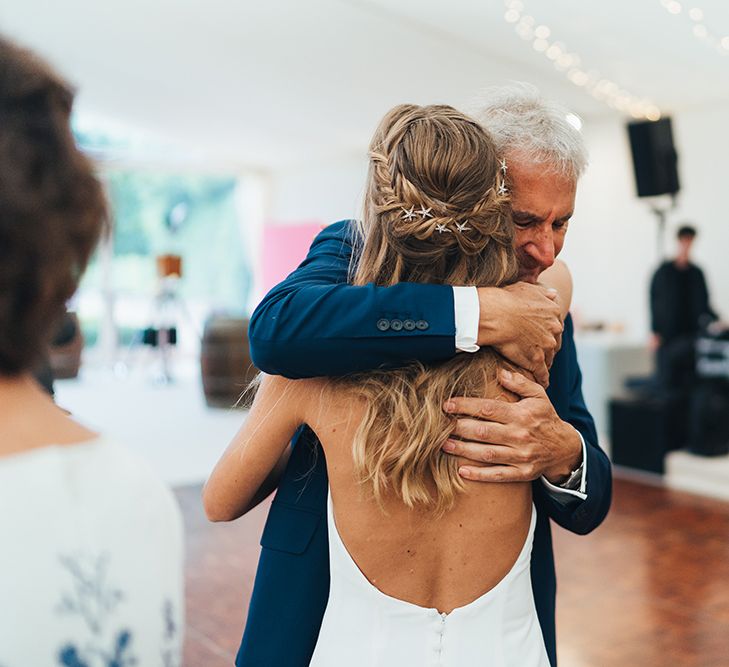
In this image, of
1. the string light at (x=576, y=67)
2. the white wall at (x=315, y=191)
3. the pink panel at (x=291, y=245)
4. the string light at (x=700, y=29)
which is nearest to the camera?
the pink panel at (x=291, y=245)

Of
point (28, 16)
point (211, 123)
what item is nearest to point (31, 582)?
point (28, 16)

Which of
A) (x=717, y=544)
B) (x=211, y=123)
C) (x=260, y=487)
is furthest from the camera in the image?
(x=211, y=123)

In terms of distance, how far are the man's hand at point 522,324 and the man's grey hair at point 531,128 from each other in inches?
7.5

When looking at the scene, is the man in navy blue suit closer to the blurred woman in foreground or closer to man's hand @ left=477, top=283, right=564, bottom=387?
man's hand @ left=477, top=283, right=564, bottom=387

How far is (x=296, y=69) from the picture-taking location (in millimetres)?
8430

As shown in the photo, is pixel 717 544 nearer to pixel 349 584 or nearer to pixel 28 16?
pixel 349 584

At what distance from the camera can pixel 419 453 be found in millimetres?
949

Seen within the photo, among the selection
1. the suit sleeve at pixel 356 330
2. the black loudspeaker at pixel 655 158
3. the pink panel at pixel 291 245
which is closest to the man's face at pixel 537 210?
the suit sleeve at pixel 356 330

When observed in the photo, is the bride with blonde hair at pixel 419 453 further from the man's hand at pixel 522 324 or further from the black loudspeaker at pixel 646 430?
the black loudspeaker at pixel 646 430

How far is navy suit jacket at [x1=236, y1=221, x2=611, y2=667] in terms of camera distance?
964 millimetres

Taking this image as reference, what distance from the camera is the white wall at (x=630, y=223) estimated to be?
28.1ft

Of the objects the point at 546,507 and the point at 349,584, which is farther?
the point at 546,507

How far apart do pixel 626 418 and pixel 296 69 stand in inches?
191

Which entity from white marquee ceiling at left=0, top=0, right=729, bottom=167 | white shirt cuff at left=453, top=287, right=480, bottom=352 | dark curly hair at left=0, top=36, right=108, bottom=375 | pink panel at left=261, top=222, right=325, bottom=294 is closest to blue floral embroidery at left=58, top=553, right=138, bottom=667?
dark curly hair at left=0, top=36, right=108, bottom=375
